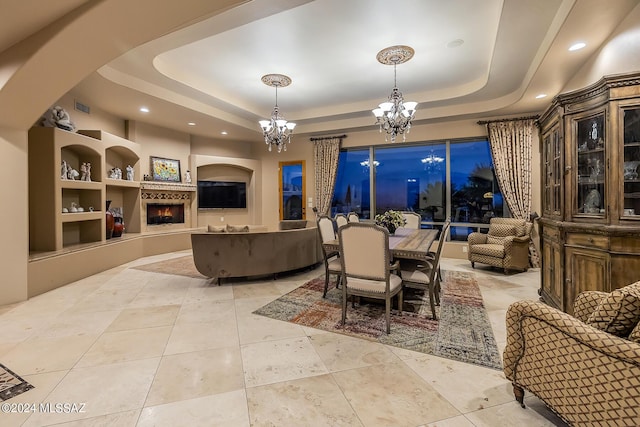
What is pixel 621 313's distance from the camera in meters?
1.39

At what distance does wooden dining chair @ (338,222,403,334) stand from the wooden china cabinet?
177 cm

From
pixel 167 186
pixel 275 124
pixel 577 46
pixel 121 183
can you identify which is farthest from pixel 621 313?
pixel 167 186

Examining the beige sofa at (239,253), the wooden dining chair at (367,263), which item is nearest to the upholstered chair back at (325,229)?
the beige sofa at (239,253)

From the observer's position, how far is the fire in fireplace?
21.5 ft

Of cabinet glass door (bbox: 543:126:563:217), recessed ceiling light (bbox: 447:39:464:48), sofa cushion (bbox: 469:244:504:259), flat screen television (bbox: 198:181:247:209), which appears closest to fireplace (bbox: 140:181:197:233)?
flat screen television (bbox: 198:181:247:209)

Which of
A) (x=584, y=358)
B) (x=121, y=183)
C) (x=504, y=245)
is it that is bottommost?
(x=584, y=358)

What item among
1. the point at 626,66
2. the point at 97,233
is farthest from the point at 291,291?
the point at 626,66

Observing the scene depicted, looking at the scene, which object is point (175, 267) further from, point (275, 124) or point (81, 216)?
point (275, 124)

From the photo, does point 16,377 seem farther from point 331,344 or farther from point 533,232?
point 533,232

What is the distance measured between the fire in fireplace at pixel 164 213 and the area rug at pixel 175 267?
1.31 meters

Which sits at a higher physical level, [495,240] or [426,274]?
[495,240]

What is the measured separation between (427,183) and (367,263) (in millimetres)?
4461

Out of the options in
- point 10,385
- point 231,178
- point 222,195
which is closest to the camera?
point 10,385

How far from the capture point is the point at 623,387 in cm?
125
